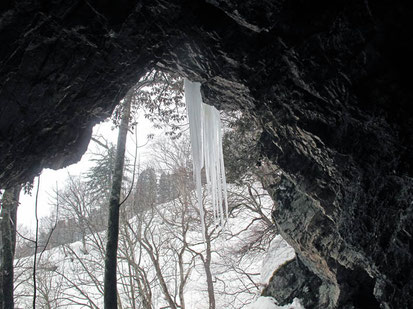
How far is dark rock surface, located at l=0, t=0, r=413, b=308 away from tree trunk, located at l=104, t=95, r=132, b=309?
211 cm

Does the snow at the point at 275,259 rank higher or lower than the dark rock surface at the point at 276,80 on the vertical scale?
lower

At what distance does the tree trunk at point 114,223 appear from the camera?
4.84 m

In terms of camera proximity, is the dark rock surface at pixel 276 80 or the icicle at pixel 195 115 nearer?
the dark rock surface at pixel 276 80

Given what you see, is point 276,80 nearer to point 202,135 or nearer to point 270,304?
point 202,135

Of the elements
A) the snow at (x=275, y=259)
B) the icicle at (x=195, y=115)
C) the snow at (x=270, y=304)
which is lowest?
the snow at (x=270, y=304)

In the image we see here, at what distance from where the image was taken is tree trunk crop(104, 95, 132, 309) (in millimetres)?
4844

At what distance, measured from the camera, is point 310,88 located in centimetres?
251

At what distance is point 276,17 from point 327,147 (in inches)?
50.6

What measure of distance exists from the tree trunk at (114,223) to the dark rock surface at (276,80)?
2113 millimetres

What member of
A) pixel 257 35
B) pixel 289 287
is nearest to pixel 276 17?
pixel 257 35

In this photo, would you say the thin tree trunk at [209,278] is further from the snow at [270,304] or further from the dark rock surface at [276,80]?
the dark rock surface at [276,80]

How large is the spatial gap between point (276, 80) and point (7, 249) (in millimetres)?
6193

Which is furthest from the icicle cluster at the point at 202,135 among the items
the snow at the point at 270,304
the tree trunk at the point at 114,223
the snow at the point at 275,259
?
the snow at the point at 275,259

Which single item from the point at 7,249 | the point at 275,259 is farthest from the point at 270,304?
the point at 7,249
